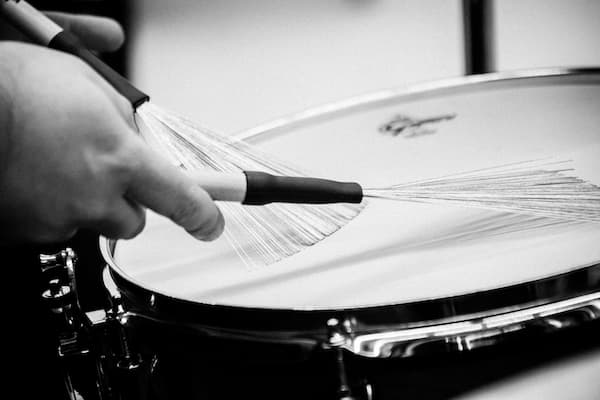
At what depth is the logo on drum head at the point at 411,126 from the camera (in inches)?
32.1

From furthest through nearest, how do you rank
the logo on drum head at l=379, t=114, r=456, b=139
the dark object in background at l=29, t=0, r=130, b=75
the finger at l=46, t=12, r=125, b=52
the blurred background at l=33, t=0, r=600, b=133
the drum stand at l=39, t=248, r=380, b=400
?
the blurred background at l=33, t=0, r=600, b=133 < the dark object in background at l=29, t=0, r=130, b=75 < the logo on drum head at l=379, t=114, r=456, b=139 < the finger at l=46, t=12, r=125, b=52 < the drum stand at l=39, t=248, r=380, b=400

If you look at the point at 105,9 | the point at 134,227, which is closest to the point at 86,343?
the point at 134,227

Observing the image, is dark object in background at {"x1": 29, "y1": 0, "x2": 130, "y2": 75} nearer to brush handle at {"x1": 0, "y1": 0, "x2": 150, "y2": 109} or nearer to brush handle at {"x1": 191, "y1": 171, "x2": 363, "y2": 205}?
brush handle at {"x1": 0, "y1": 0, "x2": 150, "y2": 109}

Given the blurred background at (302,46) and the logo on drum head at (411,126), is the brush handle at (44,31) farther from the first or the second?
the blurred background at (302,46)

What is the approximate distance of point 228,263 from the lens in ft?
1.91

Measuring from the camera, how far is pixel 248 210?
60cm

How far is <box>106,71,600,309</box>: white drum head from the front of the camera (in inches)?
20.0

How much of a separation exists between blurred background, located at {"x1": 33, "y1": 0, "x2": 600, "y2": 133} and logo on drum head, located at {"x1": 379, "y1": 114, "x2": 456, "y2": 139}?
0.83 m

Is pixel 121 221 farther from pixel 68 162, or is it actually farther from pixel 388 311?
pixel 388 311

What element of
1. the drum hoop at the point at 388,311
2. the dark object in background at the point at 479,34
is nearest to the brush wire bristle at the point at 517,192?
the drum hoop at the point at 388,311

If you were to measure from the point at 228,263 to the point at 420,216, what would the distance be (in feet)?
0.54

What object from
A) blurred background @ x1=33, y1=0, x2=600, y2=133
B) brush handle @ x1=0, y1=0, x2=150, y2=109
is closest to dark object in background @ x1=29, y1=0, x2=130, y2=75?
blurred background @ x1=33, y1=0, x2=600, y2=133

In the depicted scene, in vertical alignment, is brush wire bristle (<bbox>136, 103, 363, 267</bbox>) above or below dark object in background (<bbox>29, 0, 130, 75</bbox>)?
below

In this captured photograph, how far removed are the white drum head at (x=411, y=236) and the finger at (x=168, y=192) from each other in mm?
A: 62
